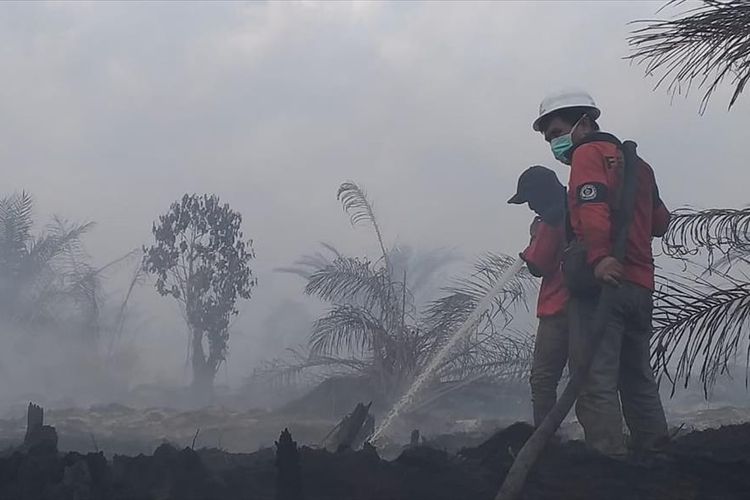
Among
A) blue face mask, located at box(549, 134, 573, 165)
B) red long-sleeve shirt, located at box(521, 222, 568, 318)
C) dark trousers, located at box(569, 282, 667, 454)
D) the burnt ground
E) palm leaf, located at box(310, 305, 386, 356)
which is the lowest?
the burnt ground

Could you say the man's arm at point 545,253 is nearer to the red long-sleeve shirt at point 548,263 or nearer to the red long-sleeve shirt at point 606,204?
the red long-sleeve shirt at point 548,263

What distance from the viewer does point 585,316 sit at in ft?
13.4

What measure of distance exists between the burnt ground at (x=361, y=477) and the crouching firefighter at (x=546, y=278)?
1.23m

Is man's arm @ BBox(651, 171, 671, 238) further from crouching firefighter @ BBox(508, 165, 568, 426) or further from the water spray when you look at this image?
the water spray

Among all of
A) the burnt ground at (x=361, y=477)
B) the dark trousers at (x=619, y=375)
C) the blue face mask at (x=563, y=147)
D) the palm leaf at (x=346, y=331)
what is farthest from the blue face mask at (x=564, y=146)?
the palm leaf at (x=346, y=331)

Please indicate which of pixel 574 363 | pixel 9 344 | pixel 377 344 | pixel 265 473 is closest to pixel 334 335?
pixel 377 344

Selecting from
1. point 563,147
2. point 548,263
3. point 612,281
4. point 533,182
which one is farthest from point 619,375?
point 533,182

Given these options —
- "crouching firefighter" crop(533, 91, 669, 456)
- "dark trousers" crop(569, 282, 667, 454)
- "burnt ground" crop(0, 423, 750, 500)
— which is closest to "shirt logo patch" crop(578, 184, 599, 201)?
"crouching firefighter" crop(533, 91, 669, 456)

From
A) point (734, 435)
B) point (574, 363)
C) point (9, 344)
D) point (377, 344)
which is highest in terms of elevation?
point (9, 344)

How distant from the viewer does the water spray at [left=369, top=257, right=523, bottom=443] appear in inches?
458

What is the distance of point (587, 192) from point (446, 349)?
9.37 metres

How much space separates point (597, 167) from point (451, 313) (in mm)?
8885

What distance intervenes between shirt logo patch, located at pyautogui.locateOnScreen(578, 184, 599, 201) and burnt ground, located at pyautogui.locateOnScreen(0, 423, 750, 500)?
1.07 m

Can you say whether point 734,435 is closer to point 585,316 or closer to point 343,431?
point 585,316
